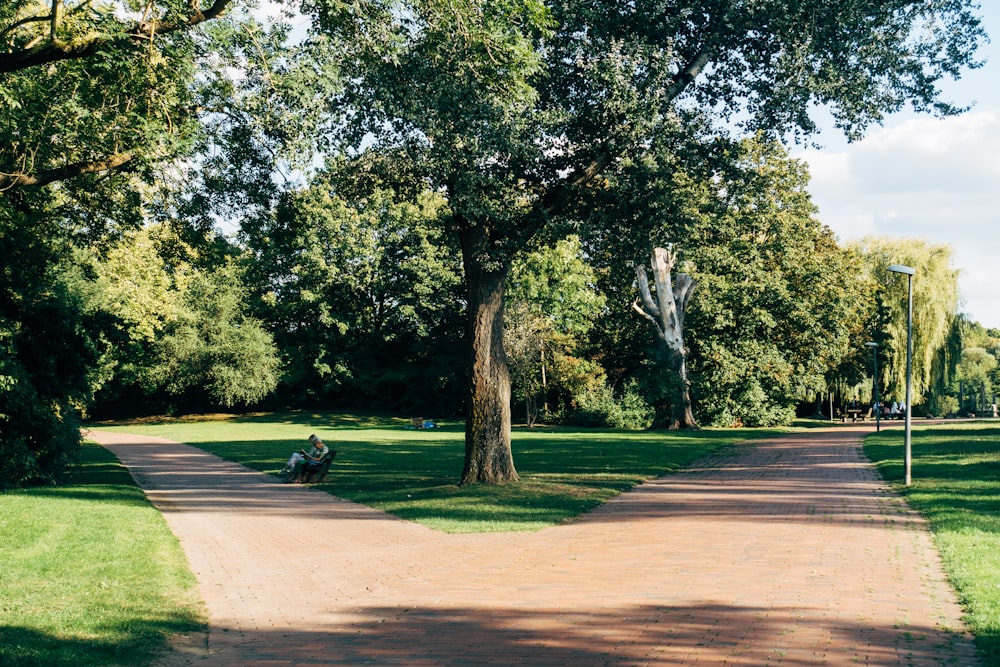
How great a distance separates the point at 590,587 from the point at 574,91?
378 inches

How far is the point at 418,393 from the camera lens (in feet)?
192

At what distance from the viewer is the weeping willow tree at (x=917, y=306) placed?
4619 centimetres

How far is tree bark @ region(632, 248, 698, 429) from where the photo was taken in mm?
39562

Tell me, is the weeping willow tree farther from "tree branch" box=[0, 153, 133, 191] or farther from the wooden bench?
"tree branch" box=[0, 153, 133, 191]

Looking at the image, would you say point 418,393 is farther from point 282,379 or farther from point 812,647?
point 812,647

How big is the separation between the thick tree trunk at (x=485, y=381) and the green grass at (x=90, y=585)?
5.74 m

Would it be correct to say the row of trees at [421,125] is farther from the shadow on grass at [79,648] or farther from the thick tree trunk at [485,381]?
the shadow on grass at [79,648]

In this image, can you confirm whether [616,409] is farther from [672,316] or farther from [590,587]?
[590,587]

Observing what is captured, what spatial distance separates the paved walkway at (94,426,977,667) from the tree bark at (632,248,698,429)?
970 inches

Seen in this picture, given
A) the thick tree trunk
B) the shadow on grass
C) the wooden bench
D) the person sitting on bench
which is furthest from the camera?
the person sitting on bench

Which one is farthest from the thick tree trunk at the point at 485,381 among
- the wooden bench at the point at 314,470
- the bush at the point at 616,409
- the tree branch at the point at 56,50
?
the bush at the point at 616,409

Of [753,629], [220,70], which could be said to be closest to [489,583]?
[753,629]

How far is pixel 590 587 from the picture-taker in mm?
8172

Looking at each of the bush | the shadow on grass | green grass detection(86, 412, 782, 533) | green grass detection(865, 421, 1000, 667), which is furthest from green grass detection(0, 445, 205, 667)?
the bush
